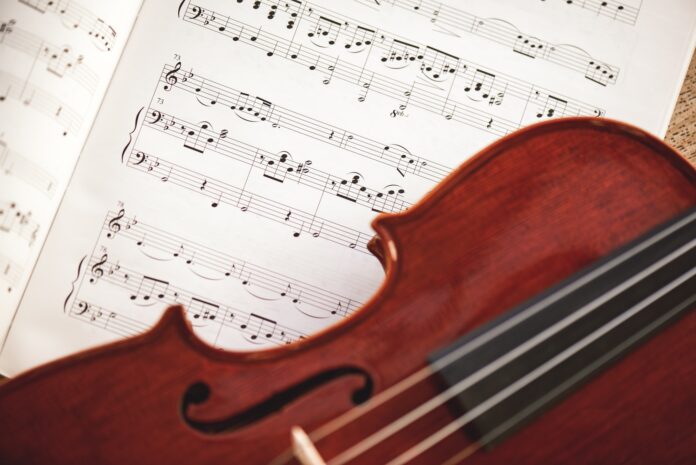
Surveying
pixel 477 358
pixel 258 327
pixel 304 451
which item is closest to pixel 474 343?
pixel 477 358

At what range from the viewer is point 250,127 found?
1093 mm

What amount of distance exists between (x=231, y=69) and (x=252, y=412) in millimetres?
694

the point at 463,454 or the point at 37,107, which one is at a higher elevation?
the point at 37,107

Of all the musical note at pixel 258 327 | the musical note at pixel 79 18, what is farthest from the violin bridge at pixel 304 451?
the musical note at pixel 79 18

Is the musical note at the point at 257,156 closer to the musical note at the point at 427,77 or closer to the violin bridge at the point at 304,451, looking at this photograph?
the musical note at the point at 427,77

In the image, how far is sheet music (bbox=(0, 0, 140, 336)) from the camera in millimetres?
979

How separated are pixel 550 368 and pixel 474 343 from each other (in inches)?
4.7

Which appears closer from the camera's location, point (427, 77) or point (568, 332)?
point (568, 332)

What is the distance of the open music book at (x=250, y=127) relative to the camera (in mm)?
1015

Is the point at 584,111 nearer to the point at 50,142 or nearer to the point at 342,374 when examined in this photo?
the point at 342,374

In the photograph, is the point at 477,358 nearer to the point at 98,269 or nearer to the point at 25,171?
the point at 98,269

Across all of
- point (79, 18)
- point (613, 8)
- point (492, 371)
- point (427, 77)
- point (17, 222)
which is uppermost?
point (613, 8)

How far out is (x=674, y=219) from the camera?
0.85 m

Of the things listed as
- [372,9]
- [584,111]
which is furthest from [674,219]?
[372,9]
